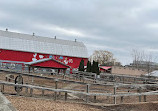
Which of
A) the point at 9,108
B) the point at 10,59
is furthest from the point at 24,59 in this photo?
the point at 9,108

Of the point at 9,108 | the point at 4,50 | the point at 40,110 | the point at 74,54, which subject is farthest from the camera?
the point at 74,54

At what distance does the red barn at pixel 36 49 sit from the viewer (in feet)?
116

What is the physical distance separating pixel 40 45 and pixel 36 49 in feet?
5.76

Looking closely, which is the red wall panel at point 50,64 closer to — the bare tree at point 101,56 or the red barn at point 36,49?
the red barn at point 36,49

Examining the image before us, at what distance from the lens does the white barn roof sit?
3642 cm

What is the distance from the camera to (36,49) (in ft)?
125

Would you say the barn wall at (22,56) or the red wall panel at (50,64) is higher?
the barn wall at (22,56)

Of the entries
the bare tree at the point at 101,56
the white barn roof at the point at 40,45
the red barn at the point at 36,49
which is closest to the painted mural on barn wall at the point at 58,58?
the red barn at the point at 36,49

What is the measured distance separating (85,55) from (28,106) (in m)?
35.9

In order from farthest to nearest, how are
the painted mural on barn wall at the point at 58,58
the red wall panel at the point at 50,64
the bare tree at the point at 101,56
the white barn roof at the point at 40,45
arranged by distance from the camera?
the bare tree at the point at 101,56 → the painted mural on barn wall at the point at 58,58 → the white barn roof at the point at 40,45 → the red wall panel at the point at 50,64

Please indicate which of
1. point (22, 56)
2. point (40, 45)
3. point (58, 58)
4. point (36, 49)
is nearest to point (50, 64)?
point (22, 56)

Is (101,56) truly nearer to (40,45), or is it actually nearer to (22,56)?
(40,45)

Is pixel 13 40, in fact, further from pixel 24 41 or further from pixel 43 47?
pixel 43 47

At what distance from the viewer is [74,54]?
136 feet
